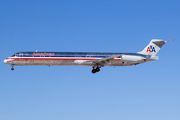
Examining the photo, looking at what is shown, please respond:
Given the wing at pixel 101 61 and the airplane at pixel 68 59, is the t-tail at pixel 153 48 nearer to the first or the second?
the airplane at pixel 68 59

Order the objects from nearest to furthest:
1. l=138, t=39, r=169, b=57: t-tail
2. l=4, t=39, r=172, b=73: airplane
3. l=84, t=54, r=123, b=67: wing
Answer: l=84, t=54, r=123, b=67: wing
l=4, t=39, r=172, b=73: airplane
l=138, t=39, r=169, b=57: t-tail

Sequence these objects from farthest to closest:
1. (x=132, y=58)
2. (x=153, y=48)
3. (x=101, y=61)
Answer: (x=153, y=48)
(x=132, y=58)
(x=101, y=61)

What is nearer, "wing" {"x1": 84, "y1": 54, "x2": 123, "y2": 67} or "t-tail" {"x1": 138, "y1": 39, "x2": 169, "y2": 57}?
"wing" {"x1": 84, "y1": 54, "x2": 123, "y2": 67}

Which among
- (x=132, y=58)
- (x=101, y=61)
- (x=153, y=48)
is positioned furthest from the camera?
(x=153, y=48)

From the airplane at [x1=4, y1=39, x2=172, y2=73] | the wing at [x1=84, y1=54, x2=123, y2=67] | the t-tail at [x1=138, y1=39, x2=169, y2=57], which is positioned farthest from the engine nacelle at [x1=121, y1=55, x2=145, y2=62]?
the wing at [x1=84, y1=54, x2=123, y2=67]

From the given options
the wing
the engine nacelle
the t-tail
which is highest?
the t-tail

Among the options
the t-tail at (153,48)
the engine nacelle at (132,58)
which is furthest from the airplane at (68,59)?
the t-tail at (153,48)

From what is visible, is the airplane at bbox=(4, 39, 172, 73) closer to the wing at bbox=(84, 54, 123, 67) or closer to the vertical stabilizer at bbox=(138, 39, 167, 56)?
the wing at bbox=(84, 54, 123, 67)

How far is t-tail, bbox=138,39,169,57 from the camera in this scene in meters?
71.4

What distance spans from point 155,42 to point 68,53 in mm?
22589

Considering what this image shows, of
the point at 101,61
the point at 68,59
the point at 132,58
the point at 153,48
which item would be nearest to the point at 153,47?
the point at 153,48

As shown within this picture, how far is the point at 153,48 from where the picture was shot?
7194cm

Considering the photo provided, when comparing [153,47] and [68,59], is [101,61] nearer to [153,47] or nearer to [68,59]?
[68,59]

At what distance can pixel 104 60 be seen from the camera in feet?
208
